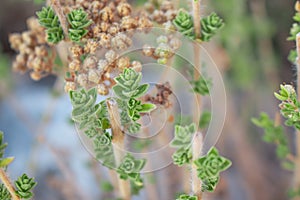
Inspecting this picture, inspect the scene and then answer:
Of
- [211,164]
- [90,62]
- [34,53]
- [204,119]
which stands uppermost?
[34,53]

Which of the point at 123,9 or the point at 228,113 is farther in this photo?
the point at 228,113

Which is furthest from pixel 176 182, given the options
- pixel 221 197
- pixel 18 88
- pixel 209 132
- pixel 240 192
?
pixel 18 88

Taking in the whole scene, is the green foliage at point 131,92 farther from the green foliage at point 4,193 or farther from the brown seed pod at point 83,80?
the green foliage at point 4,193

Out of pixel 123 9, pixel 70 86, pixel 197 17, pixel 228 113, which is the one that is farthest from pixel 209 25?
pixel 228 113

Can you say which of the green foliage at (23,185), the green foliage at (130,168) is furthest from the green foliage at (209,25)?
the green foliage at (23,185)

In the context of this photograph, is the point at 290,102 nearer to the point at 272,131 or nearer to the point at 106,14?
the point at 272,131

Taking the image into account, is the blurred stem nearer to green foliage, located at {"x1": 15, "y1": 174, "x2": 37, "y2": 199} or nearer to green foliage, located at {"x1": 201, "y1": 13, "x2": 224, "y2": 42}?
green foliage, located at {"x1": 201, "y1": 13, "x2": 224, "y2": 42}

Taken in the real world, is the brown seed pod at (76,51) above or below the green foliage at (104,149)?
above
